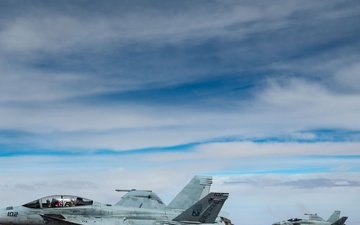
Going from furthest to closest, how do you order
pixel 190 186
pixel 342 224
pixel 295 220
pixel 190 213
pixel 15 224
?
pixel 295 220 < pixel 342 224 < pixel 190 186 < pixel 190 213 < pixel 15 224

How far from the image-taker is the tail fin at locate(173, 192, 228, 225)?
3716 cm

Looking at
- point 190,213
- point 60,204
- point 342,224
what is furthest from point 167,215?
point 342,224

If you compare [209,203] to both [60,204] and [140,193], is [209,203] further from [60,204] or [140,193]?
[60,204]

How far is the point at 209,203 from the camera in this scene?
37.5 metres

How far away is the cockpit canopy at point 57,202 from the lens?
34031 millimetres

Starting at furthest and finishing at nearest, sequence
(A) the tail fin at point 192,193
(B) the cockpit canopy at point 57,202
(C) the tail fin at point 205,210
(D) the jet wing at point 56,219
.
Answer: (A) the tail fin at point 192,193 < (C) the tail fin at point 205,210 < (B) the cockpit canopy at point 57,202 < (D) the jet wing at point 56,219

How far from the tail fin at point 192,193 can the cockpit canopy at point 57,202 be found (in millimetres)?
11478

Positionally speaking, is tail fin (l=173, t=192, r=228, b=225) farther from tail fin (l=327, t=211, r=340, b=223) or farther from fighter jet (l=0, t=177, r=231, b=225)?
tail fin (l=327, t=211, r=340, b=223)

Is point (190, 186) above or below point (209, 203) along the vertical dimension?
above

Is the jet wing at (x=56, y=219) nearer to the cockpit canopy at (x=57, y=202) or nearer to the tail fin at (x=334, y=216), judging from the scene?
the cockpit canopy at (x=57, y=202)

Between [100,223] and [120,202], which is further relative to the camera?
[120,202]

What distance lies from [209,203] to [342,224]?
2801 cm

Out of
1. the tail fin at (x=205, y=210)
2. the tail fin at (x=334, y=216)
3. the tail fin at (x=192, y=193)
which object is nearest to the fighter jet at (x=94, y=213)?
the tail fin at (x=205, y=210)

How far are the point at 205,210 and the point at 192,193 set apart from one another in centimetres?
939
